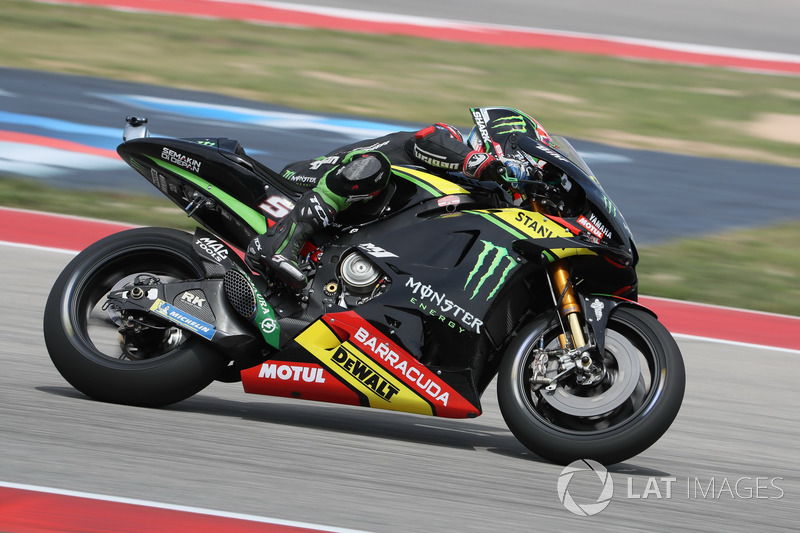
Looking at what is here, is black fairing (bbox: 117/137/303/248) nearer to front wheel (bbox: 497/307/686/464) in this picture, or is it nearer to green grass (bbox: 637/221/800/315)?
front wheel (bbox: 497/307/686/464)

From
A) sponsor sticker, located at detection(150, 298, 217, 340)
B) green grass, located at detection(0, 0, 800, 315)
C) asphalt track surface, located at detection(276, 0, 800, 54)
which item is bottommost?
green grass, located at detection(0, 0, 800, 315)

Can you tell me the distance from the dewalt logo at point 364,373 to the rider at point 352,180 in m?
0.35

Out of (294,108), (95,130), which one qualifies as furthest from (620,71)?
(95,130)

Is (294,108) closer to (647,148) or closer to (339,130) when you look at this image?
(339,130)

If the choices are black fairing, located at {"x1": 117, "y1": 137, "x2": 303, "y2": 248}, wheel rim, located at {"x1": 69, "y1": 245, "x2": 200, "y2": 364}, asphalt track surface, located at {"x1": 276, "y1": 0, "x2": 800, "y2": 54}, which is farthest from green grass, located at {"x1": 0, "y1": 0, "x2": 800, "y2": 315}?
wheel rim, located at {"x1": 69, "y1": 245, "x2": 200, "y2": 364}

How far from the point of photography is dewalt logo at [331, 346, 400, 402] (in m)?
4.36

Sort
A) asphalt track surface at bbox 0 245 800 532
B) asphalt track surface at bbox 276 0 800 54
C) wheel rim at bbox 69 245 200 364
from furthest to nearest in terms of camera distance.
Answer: asphalt track surface at bbox 276 0 800 54 → wheel rim at bbox 69 245 200 364 → asphalt track surface at bbox 0 245 800 532

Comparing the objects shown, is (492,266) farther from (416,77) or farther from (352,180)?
(416,77)

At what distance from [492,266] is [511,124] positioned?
2.00 ft

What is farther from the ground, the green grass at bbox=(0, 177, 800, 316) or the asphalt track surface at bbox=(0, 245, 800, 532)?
the asphalt track surface at bbox=(0, 245, 800, 532)

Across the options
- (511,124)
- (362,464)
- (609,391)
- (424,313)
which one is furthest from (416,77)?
(362,464)

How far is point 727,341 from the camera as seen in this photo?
7.15m

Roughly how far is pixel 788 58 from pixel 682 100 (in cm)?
395

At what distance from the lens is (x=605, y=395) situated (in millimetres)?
4266
